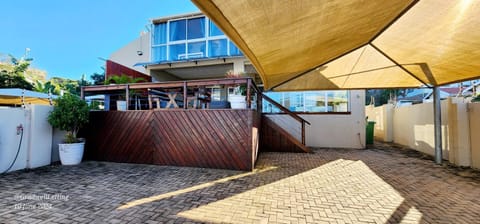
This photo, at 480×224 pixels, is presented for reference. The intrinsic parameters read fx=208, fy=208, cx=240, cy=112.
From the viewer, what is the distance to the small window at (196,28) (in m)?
9.26

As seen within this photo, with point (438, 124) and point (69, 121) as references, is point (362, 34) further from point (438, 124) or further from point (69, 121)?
point (69, 121)

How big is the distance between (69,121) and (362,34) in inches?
252

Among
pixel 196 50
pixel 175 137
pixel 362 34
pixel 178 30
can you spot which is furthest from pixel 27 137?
pixel 362 34

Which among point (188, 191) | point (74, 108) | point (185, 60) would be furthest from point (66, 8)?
point (188, 191)

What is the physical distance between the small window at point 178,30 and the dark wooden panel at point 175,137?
5.29 metres

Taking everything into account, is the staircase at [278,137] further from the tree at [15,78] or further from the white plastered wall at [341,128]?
the tree at [15,78]

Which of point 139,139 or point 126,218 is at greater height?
point 139,139

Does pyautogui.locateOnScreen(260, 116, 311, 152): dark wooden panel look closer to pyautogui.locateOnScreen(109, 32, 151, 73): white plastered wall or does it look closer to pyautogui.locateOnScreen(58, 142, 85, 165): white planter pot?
pyautogui.locateOnScreen(58, 142, 85, 165): white planter pot

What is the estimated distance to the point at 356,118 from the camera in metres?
7.74

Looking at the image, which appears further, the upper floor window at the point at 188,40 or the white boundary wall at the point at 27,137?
the upper floor window at the point at 188,40

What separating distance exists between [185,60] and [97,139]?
445 cm

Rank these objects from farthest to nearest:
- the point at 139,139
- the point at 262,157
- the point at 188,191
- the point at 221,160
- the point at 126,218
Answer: the point at 262,157, the point at 139,139, the point at 221,160, the point at 188,191, the point at 126,218

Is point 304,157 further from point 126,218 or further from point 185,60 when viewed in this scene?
point 185,60

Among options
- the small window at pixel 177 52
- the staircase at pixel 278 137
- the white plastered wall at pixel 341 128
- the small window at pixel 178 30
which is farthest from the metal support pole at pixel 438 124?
the small window at pixel 178 30
